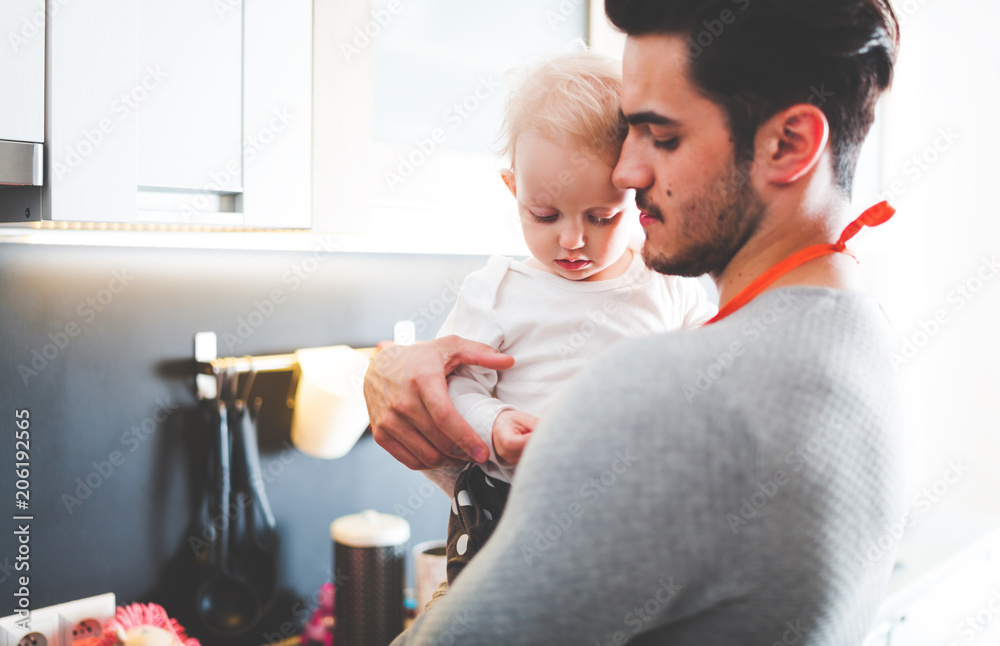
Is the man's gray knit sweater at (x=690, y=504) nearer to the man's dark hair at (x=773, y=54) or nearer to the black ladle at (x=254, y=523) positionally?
the man's dark hair at (x=773, y=54)

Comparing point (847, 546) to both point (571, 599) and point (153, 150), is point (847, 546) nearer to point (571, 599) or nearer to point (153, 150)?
point (571, 599)

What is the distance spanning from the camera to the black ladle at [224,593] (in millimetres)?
1521

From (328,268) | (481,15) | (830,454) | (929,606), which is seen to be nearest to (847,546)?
(830,454)

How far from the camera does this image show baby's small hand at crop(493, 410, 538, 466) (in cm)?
84

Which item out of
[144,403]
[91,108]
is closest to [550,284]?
[91,108]

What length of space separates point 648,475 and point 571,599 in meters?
0.11

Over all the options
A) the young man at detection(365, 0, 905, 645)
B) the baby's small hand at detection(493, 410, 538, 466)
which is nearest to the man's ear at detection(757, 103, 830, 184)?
the young man at detection(365, 0, 905, 645)

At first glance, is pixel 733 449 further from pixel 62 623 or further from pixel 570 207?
pixel 62 623

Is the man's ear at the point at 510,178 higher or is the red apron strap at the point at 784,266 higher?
the man's ear at the point at 510,178

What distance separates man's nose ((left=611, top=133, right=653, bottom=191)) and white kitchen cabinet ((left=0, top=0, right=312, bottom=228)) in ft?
1.82

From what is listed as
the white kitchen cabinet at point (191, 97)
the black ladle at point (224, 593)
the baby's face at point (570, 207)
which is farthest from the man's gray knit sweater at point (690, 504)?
the black ladle at point (224, 593)

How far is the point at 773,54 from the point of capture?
0.73 m

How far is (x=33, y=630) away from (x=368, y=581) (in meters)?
0.63

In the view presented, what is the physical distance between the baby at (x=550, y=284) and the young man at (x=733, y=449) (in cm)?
20
